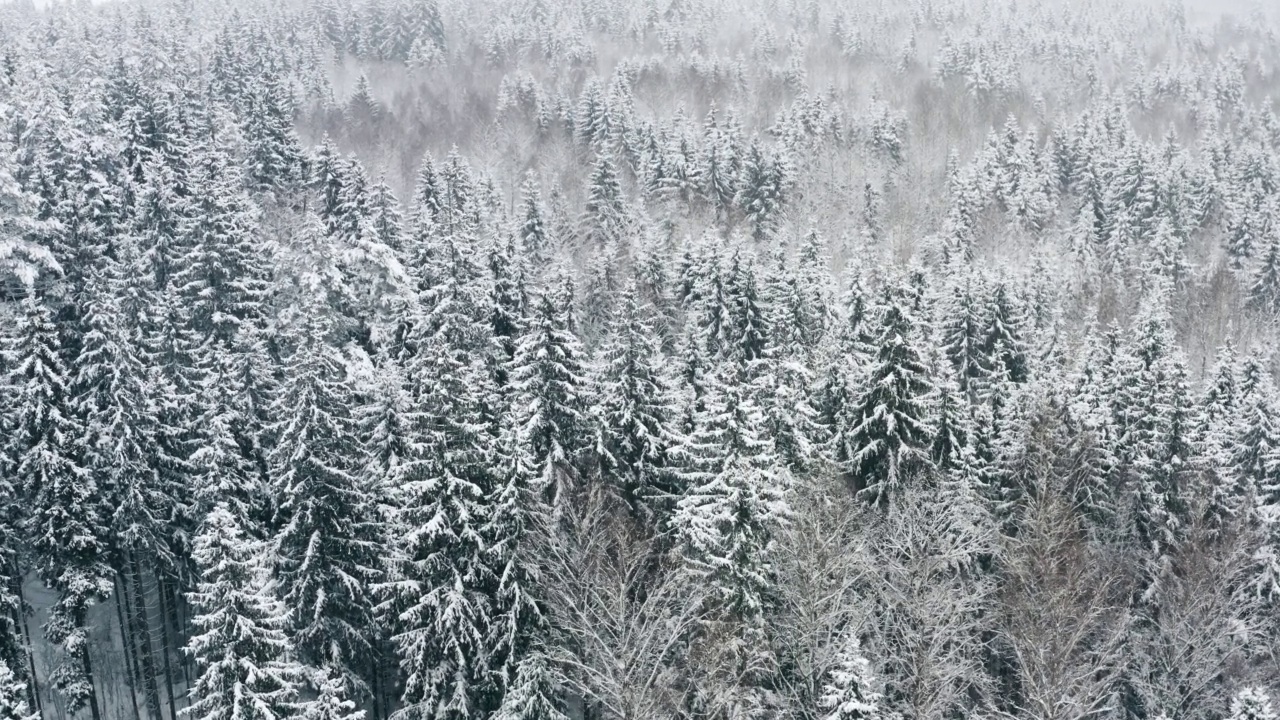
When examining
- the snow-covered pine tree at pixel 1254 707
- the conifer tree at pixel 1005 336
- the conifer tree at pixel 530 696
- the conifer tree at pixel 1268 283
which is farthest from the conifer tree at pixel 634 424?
the conifer tree at pixel 1268 283

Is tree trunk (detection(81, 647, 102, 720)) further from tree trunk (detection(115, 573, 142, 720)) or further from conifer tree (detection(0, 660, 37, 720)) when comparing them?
conifer tree (detection(0, 660, 37, 720))

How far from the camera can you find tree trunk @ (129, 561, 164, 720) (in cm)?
3091

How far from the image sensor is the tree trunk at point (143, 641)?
30.9 metres

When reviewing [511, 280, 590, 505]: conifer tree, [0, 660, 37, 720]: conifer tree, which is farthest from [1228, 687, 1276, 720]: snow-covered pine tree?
[0, 660, 37, 720]: conifer tree

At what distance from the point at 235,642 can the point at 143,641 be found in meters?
15.9

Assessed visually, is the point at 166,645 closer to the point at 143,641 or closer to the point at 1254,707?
the point at 143,641

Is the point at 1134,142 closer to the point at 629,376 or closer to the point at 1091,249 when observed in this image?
the point at 1091,249

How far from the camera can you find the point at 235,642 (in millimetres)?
19641

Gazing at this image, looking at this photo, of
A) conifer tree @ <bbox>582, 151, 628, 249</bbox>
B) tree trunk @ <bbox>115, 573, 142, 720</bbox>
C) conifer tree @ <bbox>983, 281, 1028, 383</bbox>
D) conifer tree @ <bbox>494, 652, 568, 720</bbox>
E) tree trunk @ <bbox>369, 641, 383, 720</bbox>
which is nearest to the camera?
conifer tree @ <bbox>494, 652, 568, 720</bbox>

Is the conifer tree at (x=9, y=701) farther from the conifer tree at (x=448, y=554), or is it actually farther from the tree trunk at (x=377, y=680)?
the tree trunk at (x=377, y=680)

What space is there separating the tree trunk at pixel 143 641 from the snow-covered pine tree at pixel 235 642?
1282 centimetres

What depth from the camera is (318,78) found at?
10225cm

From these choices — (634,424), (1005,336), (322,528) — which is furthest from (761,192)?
(322,528)

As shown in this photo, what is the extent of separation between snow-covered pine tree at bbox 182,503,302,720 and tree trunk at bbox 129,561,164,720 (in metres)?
12.8
